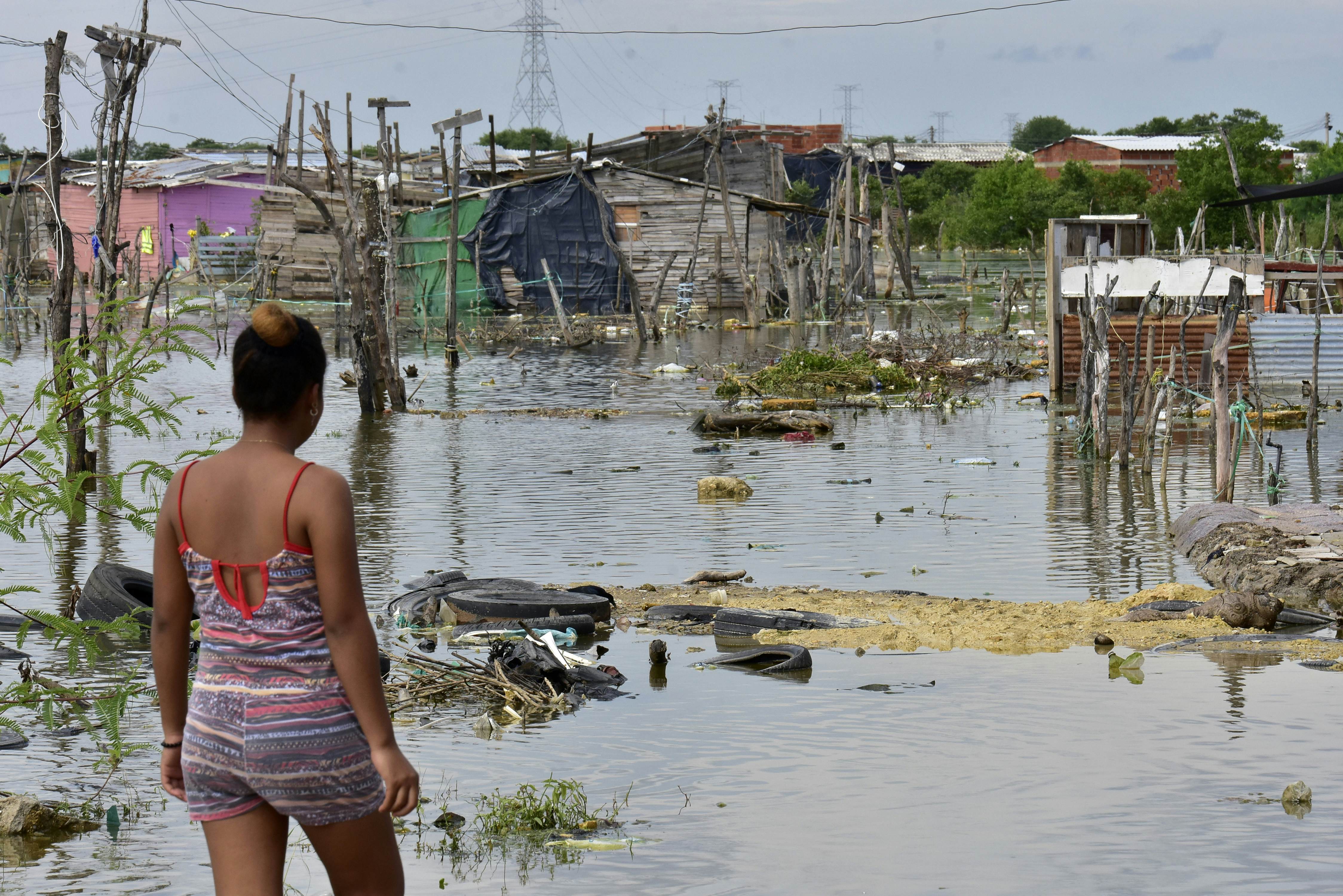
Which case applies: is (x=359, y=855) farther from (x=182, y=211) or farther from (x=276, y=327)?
(x=182, y=211)

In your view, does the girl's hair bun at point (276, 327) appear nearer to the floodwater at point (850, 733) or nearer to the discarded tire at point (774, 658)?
the floodwater at point (850, 733)

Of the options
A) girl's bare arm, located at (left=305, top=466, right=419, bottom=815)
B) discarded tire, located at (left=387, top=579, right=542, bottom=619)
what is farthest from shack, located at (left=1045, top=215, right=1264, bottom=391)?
girl's bare arm, located at (left=305, top=466, right=419, bottom=815)

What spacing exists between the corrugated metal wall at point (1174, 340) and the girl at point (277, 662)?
53.0ft

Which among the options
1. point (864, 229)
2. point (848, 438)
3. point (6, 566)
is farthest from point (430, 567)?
point (864, 229)

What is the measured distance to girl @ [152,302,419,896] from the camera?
8.80 feet

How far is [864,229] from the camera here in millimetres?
39594

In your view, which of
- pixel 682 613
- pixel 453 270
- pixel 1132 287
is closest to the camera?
pixel 682 613

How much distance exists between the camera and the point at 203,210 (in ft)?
146

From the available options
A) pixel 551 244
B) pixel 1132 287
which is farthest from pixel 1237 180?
pixel 551 244

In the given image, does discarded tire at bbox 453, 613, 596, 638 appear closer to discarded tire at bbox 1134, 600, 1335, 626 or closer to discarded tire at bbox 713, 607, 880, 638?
discarded tire at bbox 713, 607, 880, 638

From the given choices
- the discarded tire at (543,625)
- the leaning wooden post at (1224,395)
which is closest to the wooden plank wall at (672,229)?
the leaning wooden post at (1224,395)

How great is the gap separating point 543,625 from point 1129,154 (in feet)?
255

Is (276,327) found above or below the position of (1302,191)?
below

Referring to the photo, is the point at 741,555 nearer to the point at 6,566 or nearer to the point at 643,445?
the point at 6,566
